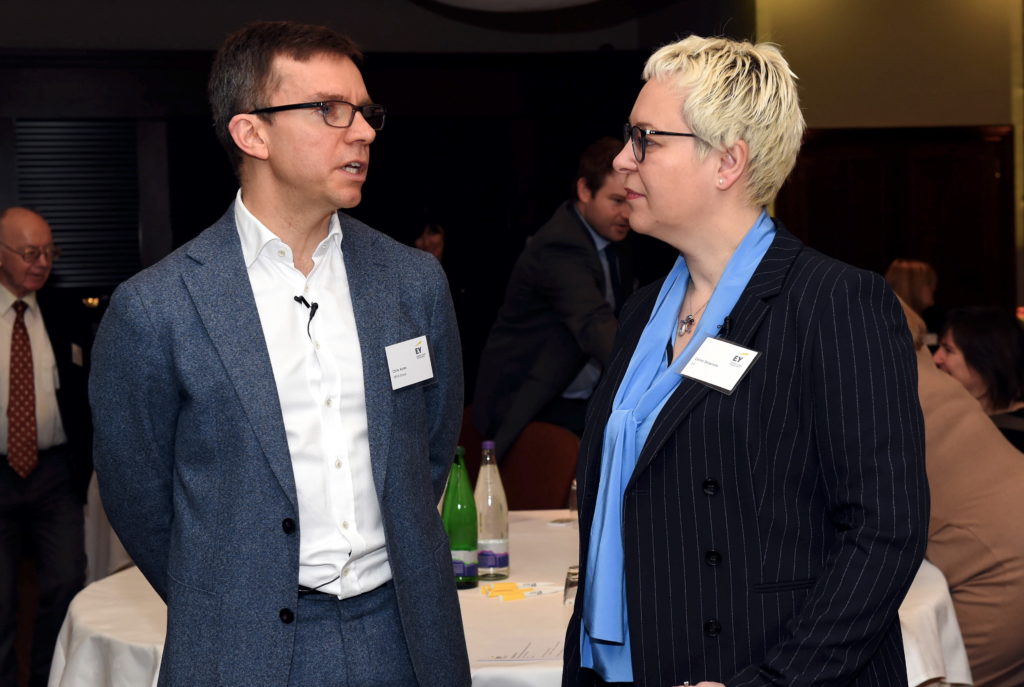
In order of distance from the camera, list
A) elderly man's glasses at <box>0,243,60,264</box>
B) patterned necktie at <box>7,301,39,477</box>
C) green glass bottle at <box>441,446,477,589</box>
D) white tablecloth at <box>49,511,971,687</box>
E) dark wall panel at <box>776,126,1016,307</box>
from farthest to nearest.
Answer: dark wall panel at <box>776,126,1016,307</box> < elderly man's glasses at <box>0,243,60,264</box> < patterned necktie at <box>7,301,39,477</box> < green glass bottle at <box>441,446,477,589</box> < white tablecloth at <box>49,511,971,687</box>

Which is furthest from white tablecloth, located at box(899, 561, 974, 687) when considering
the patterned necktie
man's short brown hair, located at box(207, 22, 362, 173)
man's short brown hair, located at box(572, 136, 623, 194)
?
the patterned necktie

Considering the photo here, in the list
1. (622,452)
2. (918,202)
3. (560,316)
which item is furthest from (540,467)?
(918,202)

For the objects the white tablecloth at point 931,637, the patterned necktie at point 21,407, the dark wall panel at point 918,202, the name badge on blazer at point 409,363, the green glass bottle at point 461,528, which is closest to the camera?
the name badge on blazer at point 409,363

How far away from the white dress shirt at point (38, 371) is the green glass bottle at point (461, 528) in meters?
2.39

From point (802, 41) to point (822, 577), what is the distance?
237 inches

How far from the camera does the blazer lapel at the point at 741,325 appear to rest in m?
1.48

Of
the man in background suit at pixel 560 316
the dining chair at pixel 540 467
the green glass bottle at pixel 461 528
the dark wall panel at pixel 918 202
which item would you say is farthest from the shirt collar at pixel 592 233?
the dark wall panel at pixel 918 202

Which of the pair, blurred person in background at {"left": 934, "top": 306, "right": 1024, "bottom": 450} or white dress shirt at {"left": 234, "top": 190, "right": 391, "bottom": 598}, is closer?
white dress shirt at {"left": 234, "top": 190, "right": 391, "bottom": 598}

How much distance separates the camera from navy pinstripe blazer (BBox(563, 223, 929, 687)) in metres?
1.38

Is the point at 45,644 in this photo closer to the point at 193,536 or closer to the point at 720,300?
the point at 193,536

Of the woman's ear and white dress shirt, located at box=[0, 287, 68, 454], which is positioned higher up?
the woman's ear

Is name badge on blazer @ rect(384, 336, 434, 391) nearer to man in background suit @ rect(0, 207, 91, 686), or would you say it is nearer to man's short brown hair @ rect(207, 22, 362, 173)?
man's short brown hair @ rect(207, 22, 362, 173)

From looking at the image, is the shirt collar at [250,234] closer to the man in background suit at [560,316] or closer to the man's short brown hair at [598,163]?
the man in background suit at [560,316]

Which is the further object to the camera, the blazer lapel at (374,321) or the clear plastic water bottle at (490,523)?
the clear plastic water bottle at (490,523)
